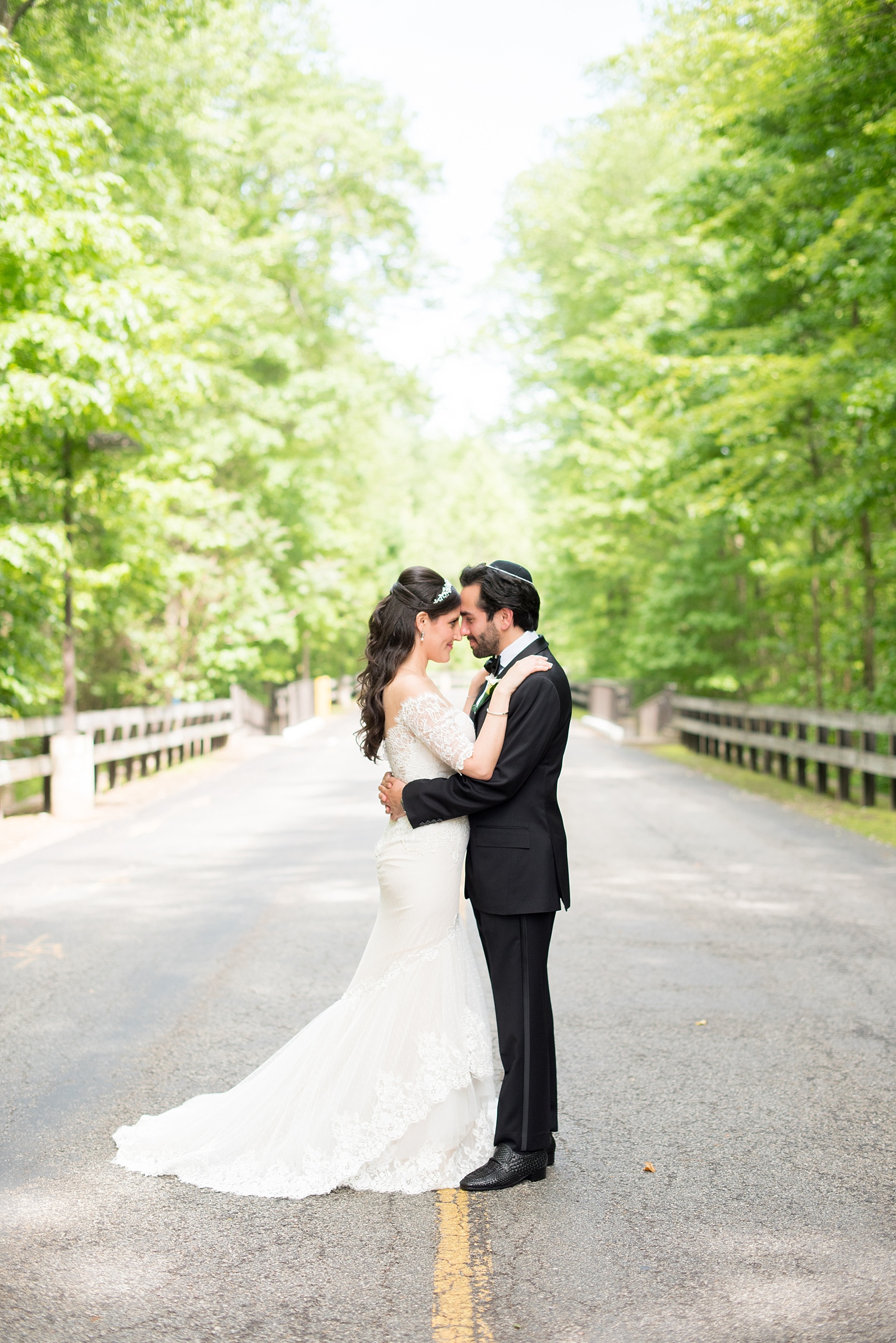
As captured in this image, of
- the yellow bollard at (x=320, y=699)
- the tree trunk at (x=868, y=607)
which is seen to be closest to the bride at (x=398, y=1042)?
the tree trunk at (x=868, y=607)

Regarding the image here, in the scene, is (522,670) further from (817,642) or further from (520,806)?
(817,642)

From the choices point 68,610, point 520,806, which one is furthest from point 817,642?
point 520,806

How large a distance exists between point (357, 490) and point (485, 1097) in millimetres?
40080

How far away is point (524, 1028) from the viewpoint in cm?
433

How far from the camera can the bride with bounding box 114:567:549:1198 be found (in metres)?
4.30

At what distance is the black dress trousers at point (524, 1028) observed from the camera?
4301 mm

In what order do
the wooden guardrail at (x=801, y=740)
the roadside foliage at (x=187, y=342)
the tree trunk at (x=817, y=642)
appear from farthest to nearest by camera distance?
1. the tree trunk at (x=817, y=642)
2. the wooden guardrail at (x=801, y=740)
3. the roadside foliage at (x=187, y=342)

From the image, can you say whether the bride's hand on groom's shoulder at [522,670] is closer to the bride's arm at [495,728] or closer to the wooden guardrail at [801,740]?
the bride's arm at [495,728]

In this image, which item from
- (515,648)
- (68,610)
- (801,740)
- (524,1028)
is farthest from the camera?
(801,740)

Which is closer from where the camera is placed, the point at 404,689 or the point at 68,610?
the point at 404,689

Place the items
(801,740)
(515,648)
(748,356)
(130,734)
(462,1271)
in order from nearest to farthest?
(462,1271), (515,648), (748,356), (801,740), (130,734)

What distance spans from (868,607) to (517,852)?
1359 cm

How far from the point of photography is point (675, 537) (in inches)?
1161

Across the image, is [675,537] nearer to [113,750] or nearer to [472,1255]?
[113,750]
